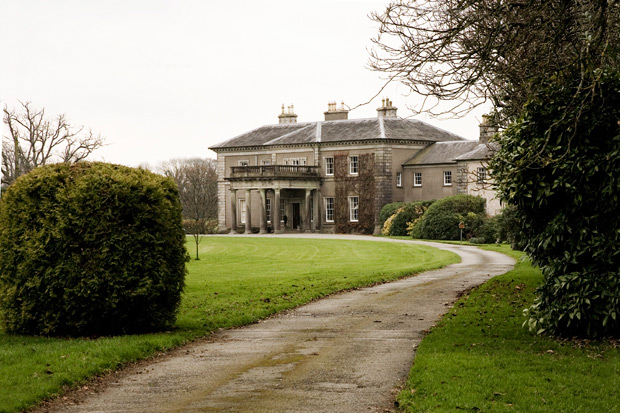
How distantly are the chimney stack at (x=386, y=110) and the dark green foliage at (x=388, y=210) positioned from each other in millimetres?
9716

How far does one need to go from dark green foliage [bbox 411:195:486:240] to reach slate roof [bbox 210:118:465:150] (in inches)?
489

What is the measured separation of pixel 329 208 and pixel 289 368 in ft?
174

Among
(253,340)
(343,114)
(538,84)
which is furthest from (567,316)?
(343,114)

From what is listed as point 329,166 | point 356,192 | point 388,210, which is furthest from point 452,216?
point 329,166

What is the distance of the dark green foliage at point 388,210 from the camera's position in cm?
5658

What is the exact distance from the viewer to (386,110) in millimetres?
64125

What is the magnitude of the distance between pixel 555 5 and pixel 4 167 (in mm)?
45529

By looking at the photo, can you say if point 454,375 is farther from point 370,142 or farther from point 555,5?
point 370,142

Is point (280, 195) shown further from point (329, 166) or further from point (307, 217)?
point (329, 166)

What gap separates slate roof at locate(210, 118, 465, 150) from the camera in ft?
200

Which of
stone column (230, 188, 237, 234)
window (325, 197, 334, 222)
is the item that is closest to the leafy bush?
window (325, 197, 334, 222)

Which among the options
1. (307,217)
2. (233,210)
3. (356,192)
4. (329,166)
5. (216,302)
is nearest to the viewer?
(216,302)

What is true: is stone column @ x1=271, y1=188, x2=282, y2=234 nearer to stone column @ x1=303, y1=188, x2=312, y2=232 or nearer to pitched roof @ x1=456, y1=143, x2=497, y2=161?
stone column @ x1=303, y1=188, x2=312, y2=232

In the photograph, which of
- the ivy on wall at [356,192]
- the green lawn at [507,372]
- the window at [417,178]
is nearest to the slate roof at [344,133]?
the ivy on wall at [356,192]
